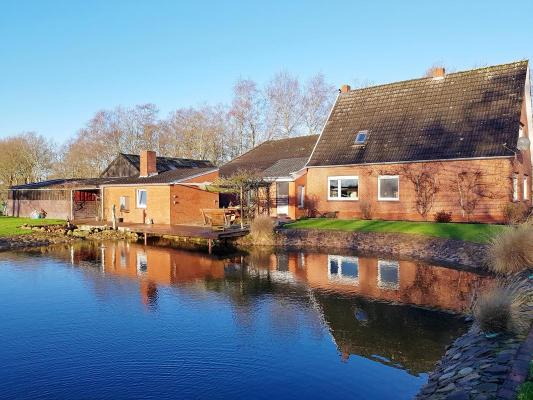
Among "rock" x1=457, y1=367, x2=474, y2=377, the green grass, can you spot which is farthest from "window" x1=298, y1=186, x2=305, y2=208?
the green grass

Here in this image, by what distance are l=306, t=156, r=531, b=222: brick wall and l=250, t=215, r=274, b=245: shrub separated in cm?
528

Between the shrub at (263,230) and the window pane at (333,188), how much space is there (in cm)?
543

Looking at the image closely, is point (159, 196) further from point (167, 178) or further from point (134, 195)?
point (134, 195)

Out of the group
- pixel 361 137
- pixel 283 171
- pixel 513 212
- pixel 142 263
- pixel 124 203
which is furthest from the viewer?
pixel 124 203

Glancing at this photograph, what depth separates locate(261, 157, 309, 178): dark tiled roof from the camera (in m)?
26.1

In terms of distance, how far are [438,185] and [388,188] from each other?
2.52 m

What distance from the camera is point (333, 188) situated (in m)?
24.5

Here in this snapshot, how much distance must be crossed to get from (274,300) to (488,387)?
639 cm

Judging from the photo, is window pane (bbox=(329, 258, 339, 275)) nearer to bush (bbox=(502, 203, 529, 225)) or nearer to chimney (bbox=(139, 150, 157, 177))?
bush (bbox=(502, 203, 529, 225))

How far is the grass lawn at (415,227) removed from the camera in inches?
645

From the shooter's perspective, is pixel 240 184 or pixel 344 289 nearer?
pixel 344 289

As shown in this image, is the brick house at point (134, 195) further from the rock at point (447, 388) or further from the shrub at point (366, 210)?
the rock at point (447, 388)

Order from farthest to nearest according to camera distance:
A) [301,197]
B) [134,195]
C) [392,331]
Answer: [134,195] → [301,197] → [392,331]

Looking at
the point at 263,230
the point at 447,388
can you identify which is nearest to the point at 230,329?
the point at 447,388
